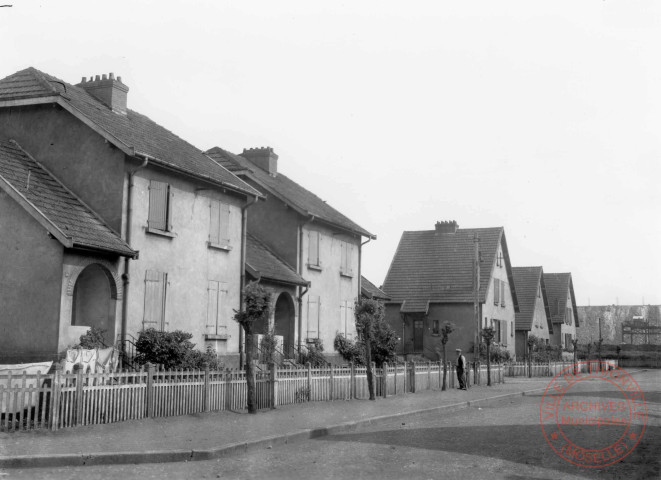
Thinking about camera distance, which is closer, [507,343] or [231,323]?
[231,323]

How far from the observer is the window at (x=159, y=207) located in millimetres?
20875

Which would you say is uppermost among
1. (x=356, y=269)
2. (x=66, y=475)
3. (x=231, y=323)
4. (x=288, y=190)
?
(x=288, y=190)

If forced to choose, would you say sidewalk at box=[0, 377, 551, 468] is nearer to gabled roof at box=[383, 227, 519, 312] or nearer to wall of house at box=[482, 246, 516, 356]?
gabled roof at box=[383, 227, 519, 312]

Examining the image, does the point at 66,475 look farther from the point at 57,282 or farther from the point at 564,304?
the point at 564,304

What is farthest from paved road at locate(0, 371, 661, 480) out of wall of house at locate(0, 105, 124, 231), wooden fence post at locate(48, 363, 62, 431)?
wall of house at locate(0, 105, 124, 231)

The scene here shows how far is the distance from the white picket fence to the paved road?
3259 mm

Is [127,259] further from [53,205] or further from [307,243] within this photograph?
[307,243]

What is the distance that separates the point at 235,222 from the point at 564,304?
45.9m

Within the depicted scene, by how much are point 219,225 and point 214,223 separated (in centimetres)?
28

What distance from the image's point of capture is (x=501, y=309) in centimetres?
4841

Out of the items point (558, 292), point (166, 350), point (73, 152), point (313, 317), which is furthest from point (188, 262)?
point (558, 292)

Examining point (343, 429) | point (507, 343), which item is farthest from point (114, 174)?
point (507, 343)

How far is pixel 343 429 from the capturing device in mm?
14828

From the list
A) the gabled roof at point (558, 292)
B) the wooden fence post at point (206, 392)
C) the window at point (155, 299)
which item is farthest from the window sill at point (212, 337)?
the gabled roof at point (558, 292)
